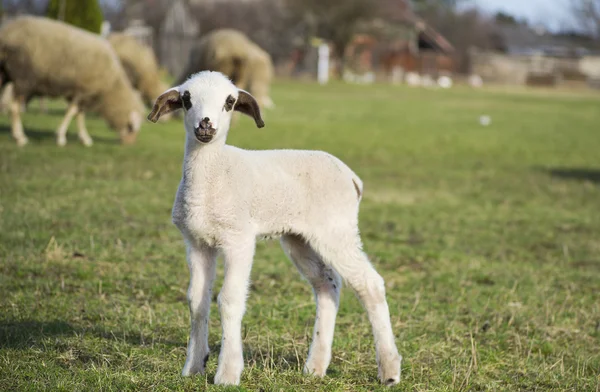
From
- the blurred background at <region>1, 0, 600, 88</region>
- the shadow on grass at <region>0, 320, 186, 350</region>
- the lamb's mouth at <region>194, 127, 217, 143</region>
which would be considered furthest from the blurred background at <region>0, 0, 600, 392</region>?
the blurred background at <region>1, 0, 600, 88</region>

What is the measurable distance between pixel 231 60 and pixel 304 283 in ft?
46.0

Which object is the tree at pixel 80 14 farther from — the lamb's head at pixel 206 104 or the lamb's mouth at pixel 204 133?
the lamb's mouth at pixel 204 133

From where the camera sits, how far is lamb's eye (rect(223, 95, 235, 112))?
3.96 meters

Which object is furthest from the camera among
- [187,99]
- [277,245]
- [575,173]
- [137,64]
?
[137,64]

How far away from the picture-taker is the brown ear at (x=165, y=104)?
396 cm

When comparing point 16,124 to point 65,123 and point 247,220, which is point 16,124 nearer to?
point 65,123

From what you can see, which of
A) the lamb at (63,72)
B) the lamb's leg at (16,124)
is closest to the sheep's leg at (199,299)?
the lamb at (63,72)

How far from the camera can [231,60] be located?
19984 millimetres

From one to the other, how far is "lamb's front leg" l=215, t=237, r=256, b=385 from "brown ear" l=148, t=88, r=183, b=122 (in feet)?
2.33

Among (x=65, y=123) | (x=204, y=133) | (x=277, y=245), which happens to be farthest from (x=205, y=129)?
(x=65, y=123)

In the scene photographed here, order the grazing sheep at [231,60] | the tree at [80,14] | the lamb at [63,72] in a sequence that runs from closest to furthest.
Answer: the lamb at [63,72] < the grazing sheep at [231,60] < the tree at [80,14]

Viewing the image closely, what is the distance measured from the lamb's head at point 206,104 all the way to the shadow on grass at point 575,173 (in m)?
10.9

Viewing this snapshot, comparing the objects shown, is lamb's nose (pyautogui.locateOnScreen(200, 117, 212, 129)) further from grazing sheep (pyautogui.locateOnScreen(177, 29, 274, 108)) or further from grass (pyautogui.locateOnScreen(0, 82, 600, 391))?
grazing sheep (pyautogui.locateOnScreen(177, 29, 274, 108))

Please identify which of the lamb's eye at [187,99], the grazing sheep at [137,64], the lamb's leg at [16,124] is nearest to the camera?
the lamb's eye at [187,99]
